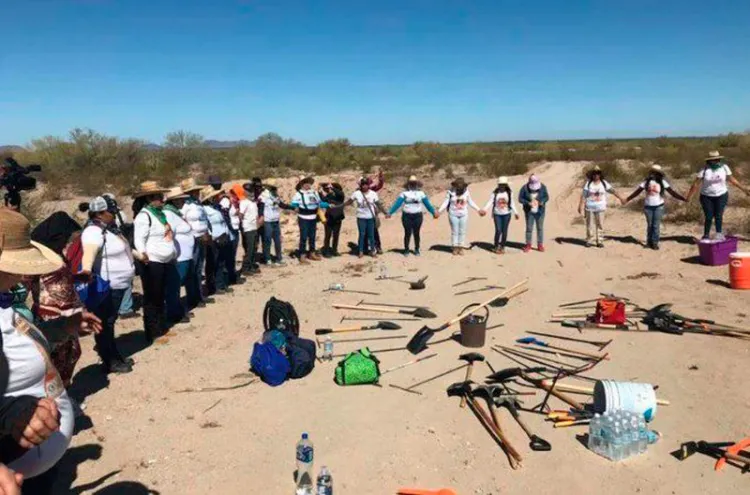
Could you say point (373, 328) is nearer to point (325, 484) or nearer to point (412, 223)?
point (325, 484)

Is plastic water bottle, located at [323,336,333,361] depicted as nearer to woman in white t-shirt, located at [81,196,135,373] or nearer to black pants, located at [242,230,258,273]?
woman in white t-shirt, located at [81,196,135,373]

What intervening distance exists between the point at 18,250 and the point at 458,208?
1044 cm

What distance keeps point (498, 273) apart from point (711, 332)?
4340 millimetres

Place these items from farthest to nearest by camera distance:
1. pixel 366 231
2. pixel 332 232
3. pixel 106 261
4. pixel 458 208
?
pixel 332 232, pixel 366 231, pixel 458 208, pixel 106 261

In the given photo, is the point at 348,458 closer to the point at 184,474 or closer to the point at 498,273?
the point at 184,474

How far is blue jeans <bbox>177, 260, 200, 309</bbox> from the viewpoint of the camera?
7992 millimetres

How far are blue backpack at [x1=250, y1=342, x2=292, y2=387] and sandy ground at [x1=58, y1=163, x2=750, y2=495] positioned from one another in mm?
143

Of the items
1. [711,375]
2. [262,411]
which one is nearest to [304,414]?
[262,411]

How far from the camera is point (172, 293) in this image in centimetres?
785

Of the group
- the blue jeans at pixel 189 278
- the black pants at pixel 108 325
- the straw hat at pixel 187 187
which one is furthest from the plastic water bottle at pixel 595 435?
the straw hat at pixel 187 187

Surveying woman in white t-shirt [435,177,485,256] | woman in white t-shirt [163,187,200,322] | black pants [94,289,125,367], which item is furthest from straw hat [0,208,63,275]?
woman in white t-shirt [435,177,485,256]

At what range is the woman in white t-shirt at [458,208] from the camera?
12.2 meters

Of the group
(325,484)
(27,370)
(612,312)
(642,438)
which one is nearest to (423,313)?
(612,312)

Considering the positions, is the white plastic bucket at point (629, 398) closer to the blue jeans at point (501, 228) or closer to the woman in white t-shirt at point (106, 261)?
the woman in white t-shirt at point (106, 261)
